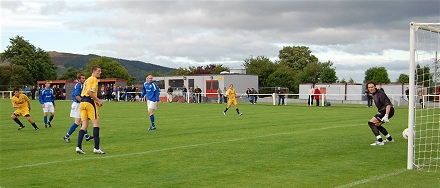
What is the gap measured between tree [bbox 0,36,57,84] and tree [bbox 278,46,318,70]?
181 ft

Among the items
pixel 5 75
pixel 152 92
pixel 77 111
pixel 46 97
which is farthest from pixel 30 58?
pixel 77 111

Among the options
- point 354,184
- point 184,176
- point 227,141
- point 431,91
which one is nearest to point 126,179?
point 184,176

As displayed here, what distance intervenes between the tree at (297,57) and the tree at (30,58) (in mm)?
55077

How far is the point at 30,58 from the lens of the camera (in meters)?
121

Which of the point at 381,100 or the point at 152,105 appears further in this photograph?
the point at 152,105

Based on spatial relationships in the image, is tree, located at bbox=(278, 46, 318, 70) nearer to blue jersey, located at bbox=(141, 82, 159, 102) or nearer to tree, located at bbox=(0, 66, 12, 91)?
tree, located at bbox=(0, 66, 12, 91)

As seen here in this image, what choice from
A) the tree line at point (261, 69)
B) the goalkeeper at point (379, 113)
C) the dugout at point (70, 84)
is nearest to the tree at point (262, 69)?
the tree line at point (261, 69)

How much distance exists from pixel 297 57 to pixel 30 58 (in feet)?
203

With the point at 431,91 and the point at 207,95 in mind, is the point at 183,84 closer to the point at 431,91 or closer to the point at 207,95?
the point at 207,95

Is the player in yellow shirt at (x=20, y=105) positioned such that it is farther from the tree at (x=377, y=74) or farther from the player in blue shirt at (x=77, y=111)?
the tree at (x=377, y=74)

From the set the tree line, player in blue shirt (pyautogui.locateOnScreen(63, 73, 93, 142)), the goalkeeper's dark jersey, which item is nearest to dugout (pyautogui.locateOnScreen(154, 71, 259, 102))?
the tree line

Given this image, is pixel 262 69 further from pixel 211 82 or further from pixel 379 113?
pixel 379 113

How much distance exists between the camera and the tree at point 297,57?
437 feet

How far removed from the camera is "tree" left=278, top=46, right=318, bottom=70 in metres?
133
